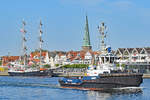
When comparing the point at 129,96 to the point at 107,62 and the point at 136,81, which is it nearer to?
the point at 136,81

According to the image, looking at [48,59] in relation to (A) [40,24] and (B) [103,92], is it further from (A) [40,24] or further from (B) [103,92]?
(B) [103,92]

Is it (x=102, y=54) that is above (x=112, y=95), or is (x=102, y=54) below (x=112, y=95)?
above

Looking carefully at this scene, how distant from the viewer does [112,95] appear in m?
55.6

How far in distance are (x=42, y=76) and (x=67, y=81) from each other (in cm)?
5143

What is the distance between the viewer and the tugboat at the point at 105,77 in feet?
194

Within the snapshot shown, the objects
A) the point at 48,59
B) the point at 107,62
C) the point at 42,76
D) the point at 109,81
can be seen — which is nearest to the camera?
the point at 109,81

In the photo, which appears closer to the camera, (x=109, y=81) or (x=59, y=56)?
(x=109, y=81)

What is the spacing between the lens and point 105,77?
59500 millimetres

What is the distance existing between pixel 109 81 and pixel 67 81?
37.8 feet

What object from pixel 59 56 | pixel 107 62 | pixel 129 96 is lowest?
pixel 129 96

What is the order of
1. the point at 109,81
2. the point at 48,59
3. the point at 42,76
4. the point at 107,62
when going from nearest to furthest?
the point at 109,81
the point at 107,62
the point at 42,76
the point at 48,59

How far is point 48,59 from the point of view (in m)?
189

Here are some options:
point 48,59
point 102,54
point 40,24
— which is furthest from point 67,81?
point 48,59

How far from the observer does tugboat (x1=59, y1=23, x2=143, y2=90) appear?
59.2 meters
